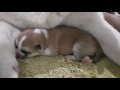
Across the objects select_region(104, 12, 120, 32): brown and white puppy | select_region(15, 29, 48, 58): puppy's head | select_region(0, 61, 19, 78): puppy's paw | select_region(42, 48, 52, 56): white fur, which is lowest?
select_region(0, 61, 19, 78): puppy's paw

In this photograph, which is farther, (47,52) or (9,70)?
(47,52)

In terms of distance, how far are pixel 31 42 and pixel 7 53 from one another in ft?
0.86

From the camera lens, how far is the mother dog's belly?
151cm

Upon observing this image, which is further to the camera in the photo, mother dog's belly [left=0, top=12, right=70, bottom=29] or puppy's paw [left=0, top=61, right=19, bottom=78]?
mother dog's belly [left=0, top=12, right=70, bottom=29]

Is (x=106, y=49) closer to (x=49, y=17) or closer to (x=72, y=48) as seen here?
(x=72, y=48)

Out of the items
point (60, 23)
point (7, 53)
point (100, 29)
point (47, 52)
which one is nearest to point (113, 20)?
point (100, 29)

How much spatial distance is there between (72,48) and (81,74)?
302 millimetres

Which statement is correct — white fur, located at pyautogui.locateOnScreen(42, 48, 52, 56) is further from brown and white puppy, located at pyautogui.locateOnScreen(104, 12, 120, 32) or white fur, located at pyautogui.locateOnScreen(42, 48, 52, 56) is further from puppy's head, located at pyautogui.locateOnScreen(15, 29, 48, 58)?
brown and white puppy, located at pyautogui.locateOnScreen(104, 12, 120, 32)

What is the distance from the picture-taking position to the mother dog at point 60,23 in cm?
145

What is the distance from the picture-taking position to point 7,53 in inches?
53.3

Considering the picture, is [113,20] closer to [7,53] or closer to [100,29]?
[100,29]

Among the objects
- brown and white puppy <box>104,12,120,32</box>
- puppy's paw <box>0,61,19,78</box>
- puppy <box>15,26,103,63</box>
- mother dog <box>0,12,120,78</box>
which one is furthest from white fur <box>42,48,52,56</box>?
brown and white puppy <box>104,12,120,32</box>

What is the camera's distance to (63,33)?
1.61m
